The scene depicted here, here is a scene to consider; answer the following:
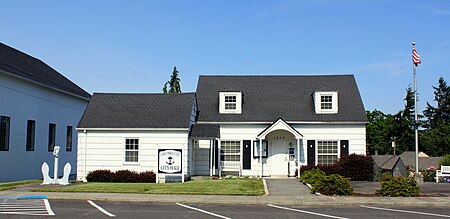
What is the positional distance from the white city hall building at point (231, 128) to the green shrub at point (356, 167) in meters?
1.45

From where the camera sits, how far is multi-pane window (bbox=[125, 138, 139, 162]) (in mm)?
28141

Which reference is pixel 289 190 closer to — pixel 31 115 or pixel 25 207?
pixel 25 207

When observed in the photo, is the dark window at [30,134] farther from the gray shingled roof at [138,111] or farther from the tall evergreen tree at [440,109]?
the tall evergreen tree at [440,109]

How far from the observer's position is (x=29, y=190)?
67.4 feet

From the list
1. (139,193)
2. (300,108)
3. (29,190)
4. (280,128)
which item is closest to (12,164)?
(29,190)

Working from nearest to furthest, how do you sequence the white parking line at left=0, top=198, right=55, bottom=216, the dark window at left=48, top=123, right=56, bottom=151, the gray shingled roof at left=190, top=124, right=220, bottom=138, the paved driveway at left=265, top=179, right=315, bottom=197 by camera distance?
1. the white parking line at left=0, top=198, right=55, bottom=216
2. the paved driveway at left=265, top=179, right=315, bottom=197
3. the gray shingled roof at left=190, top=124, right=220, bottom=138
4. the dark window at left=48, top=123, right=56, bottom=151

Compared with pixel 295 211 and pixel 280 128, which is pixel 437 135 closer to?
pixel 280 128

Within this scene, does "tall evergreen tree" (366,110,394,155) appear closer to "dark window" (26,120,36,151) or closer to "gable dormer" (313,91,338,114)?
"gable dormer" (313,91,338,114)

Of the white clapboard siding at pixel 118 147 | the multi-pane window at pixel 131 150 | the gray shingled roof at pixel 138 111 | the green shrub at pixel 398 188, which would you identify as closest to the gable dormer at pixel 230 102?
the gray shingled roof at pixel 138 111

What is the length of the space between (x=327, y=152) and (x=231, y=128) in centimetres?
598

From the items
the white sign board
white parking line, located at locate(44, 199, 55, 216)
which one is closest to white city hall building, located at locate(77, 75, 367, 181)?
the white sign board

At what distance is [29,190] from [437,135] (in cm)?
6373

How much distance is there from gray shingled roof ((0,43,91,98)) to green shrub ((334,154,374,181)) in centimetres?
1859

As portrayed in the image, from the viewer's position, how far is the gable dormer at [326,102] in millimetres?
31438
